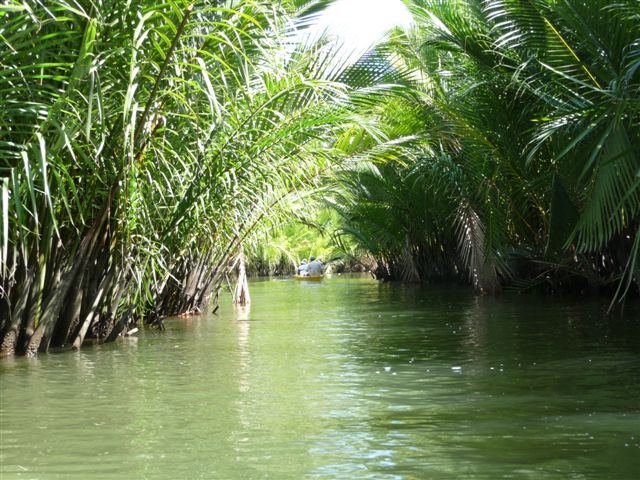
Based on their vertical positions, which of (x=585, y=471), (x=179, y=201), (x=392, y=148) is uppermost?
(x=392, y=148)

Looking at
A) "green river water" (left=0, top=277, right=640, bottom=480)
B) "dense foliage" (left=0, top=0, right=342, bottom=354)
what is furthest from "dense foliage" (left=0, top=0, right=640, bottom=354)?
"green river water" (left=0, top=277, right=640, bottom=480)

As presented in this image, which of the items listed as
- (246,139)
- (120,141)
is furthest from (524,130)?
(120,141)

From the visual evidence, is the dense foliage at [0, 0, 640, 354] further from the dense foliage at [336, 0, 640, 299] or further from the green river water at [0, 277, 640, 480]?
the green river water at [0, 277, 640, 480]

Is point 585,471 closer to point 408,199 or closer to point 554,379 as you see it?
point 554,379

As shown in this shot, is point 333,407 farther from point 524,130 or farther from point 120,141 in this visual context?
point 524,130

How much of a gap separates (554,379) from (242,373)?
2208 millimetres

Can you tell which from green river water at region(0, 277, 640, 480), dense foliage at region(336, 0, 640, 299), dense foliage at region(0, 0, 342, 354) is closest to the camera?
green river water at region(0, 277, 640, 480)

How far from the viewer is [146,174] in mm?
7406

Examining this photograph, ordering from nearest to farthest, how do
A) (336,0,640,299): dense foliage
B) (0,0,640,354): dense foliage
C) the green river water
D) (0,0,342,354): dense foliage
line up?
the green river water → (0,0,342,354): dense foliage → (0,0,640,354): dense foliage → (336,0,640,299): dense foliage

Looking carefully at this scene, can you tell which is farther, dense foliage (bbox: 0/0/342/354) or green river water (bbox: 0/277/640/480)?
dense foliage (bbox: 0/0/342/354)

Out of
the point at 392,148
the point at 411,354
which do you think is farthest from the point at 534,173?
the point at 411,354

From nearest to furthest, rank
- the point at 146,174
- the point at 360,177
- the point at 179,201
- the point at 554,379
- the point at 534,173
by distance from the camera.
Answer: the point at 554,379 < the point at 146,174 < the point at 179,201 < the point at 534,173 < the point at 360,177

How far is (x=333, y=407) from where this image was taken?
16.7ft

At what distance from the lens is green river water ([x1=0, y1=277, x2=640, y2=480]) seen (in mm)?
3746
